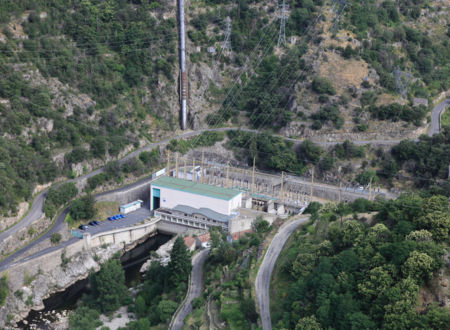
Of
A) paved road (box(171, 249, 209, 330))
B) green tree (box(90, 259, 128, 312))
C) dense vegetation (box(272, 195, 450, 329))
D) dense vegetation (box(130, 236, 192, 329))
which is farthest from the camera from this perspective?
green tree (box(90, 259, 128, 312))

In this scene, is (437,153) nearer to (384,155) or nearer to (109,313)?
(384,155)

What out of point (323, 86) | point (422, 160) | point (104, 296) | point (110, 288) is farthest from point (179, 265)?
point (323, 86)

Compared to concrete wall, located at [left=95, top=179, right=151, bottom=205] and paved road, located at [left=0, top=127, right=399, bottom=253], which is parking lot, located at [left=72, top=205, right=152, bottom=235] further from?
paved road, located at [left=0, top=127, right=399, bottom=253]

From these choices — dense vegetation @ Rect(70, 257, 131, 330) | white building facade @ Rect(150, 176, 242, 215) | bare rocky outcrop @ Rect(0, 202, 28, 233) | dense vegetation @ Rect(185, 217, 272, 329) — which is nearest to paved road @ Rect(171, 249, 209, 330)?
dense vegetation @ Rect(185, 217, 272, 329)

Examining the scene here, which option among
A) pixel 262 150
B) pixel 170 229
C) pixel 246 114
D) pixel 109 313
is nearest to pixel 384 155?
pixel 262 150

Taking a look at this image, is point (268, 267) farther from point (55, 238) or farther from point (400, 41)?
point (400, 41)

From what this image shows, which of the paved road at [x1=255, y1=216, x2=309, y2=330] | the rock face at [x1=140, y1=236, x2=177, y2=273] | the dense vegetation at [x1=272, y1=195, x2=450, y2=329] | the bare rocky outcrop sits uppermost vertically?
the dense vegetation at [x1=272, y1=195, x2=450, y2=329]
